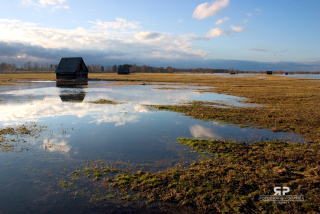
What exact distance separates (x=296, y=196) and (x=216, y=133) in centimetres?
645

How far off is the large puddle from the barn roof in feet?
168

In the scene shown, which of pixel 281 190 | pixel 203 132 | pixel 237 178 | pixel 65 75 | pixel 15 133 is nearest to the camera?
pixel 281 190

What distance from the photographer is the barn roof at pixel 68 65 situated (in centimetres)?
6550

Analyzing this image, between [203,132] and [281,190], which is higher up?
[203,132]

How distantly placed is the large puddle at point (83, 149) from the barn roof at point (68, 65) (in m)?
51.1

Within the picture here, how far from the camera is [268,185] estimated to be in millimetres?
6734

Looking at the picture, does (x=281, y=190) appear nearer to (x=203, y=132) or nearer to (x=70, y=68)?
(x=203, y=132)

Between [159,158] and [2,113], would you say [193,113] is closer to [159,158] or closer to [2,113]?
[159,158]

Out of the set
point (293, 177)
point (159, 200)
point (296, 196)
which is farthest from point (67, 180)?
point (293, 177)

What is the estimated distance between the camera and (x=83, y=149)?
1009 centimetres

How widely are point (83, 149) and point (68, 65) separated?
64.5 m

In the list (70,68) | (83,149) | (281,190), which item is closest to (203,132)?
(281,190)

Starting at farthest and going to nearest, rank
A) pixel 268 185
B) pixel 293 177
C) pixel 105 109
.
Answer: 1. pixel 105 109
2. pixel 293 177
3. pixel 268 185

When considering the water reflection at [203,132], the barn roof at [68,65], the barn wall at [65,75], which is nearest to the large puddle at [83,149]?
the water reflection at [203,132]
